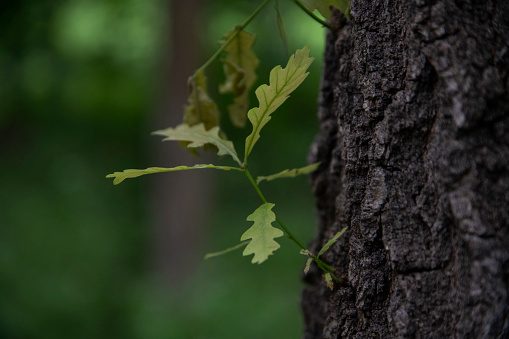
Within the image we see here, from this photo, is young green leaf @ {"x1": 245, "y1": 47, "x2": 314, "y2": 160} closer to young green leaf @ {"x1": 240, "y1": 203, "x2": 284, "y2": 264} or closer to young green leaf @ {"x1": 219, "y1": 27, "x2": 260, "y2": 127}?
young green leaf @ {"x1": 240, "y1": 203, "x2": 284, "y2": 264}

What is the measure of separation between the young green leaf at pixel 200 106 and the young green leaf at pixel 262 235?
14.4 inches

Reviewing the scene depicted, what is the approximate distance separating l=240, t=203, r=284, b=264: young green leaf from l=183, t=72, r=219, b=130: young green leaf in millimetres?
366

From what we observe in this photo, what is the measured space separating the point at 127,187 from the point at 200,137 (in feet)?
16.7

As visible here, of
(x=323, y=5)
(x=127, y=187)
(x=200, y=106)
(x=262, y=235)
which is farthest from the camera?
(x=127, y=187)

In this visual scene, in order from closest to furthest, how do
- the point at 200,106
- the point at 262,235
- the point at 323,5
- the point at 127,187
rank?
1. the point at 262,235
2. the point at 323,5
3. the point at 200,106
4. the point at 127,187

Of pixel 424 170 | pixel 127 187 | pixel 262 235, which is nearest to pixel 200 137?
pixel 262 235

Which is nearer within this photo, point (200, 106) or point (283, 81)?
point (283, 81)

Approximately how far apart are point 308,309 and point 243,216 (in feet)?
16.8

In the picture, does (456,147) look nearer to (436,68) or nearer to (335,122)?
(436,68)

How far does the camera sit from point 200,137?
0.92 meters

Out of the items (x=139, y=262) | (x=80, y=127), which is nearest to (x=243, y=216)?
(x=139, y=262)

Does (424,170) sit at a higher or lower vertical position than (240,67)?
lower

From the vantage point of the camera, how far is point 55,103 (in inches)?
253

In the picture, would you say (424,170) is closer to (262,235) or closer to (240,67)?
(262,235)
